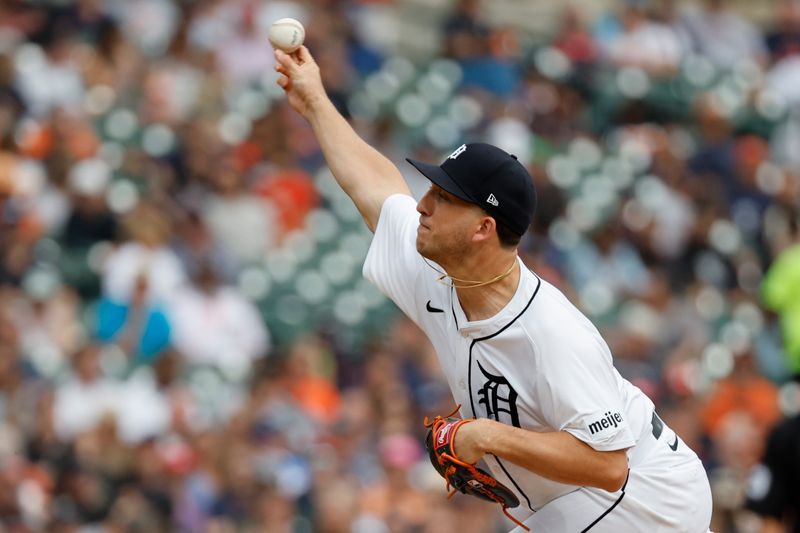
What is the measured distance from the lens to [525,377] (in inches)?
190

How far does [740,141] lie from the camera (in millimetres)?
16891

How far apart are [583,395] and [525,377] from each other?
0.26 m

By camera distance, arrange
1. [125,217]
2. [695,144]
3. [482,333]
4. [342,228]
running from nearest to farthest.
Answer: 1. [482,333]
2. [125,217]
3. [342,228]
4. [695,144]

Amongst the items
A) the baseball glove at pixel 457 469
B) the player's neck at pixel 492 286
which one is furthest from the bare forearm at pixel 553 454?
the player's neck at pixel 492 286

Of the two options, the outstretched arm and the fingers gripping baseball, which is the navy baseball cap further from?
the fingers gripping baseball

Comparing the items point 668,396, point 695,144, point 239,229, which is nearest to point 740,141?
point 695,144

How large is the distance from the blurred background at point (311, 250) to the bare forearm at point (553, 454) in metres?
2.69

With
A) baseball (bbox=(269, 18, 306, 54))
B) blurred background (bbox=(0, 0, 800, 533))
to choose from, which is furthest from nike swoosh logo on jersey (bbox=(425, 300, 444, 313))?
blurred background (bbox=(0, 0, 800, 533))

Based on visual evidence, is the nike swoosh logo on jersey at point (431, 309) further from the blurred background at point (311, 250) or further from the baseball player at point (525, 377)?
the blurred background at point (311, 250)

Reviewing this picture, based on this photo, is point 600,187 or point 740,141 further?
point 740,141

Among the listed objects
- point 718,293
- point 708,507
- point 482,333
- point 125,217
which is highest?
point 482,333

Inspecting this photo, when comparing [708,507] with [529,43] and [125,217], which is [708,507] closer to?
[125,217]

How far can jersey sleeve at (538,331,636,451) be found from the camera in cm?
461

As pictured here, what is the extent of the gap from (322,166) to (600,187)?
11.2 feet
